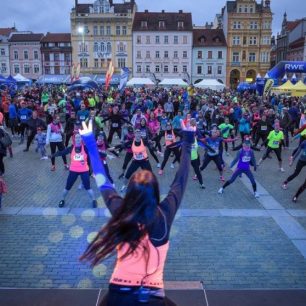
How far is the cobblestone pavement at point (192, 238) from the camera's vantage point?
561cm

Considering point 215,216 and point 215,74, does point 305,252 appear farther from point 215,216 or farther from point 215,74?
point 215,74

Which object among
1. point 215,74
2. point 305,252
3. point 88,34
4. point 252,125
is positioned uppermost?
point 88,34

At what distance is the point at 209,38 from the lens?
2515 inches

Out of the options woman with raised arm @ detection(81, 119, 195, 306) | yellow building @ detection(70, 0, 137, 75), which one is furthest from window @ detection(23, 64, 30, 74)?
woman with raised arm @ detection(81, 119, 195, 306)

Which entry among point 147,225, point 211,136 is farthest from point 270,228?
point 147,225

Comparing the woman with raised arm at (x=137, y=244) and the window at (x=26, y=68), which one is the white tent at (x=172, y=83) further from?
the window at (x=26, y=68)

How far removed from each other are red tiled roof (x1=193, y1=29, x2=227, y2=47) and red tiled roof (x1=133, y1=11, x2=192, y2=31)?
2452 mm

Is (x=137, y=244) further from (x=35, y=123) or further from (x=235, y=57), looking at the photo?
(x=235, y=57)

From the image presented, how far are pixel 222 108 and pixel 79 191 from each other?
11707 millimetres

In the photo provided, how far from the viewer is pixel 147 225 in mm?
2072

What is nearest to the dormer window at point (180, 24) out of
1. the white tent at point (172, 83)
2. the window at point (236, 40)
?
the window at point (236, 40)

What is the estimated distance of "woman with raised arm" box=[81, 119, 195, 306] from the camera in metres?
2.04

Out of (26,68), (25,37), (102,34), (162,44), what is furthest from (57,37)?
(162,44)

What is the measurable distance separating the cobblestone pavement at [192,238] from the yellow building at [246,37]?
5510 cm
